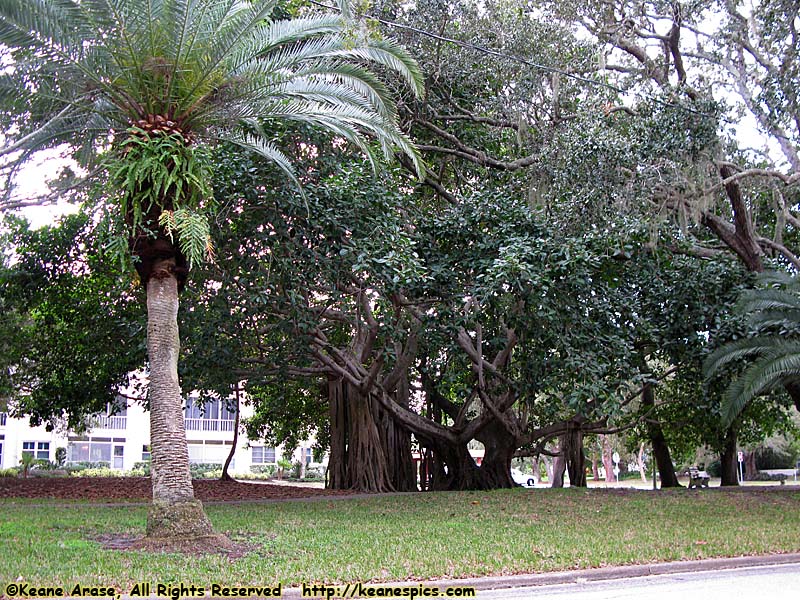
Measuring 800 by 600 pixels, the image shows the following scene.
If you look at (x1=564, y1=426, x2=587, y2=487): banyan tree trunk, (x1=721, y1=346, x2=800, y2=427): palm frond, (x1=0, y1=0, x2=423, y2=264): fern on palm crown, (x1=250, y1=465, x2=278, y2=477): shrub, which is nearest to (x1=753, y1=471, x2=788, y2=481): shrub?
(x1=564, y1=426, x2=587, y2=487): banyan tree trunk

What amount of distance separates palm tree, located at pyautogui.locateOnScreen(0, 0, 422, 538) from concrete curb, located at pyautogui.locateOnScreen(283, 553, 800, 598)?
3.44 metres

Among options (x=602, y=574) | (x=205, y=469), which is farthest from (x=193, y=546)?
(x=205, y=469)

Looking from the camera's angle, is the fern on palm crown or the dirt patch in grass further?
the fern on palm crown

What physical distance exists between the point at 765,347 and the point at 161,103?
1180 cm

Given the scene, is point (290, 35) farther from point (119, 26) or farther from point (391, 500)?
point (391, 500)

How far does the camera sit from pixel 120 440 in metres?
45.8

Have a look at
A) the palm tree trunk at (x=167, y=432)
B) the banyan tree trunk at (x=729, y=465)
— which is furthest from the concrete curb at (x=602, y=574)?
the banyan tree trunk at (x=729, y=465)

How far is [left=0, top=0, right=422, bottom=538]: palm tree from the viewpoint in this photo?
32.6ft

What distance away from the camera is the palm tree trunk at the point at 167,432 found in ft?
31.5

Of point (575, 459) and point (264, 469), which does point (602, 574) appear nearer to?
point (575, 459)

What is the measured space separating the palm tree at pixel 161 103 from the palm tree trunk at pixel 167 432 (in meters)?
0.01

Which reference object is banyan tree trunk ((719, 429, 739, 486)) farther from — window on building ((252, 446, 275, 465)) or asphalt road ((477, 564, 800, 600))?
window on building ((252, 446, 275, 465))

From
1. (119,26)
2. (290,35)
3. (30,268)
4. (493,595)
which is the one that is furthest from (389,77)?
(493,595)

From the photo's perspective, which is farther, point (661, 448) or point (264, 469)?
point (264, 469)
